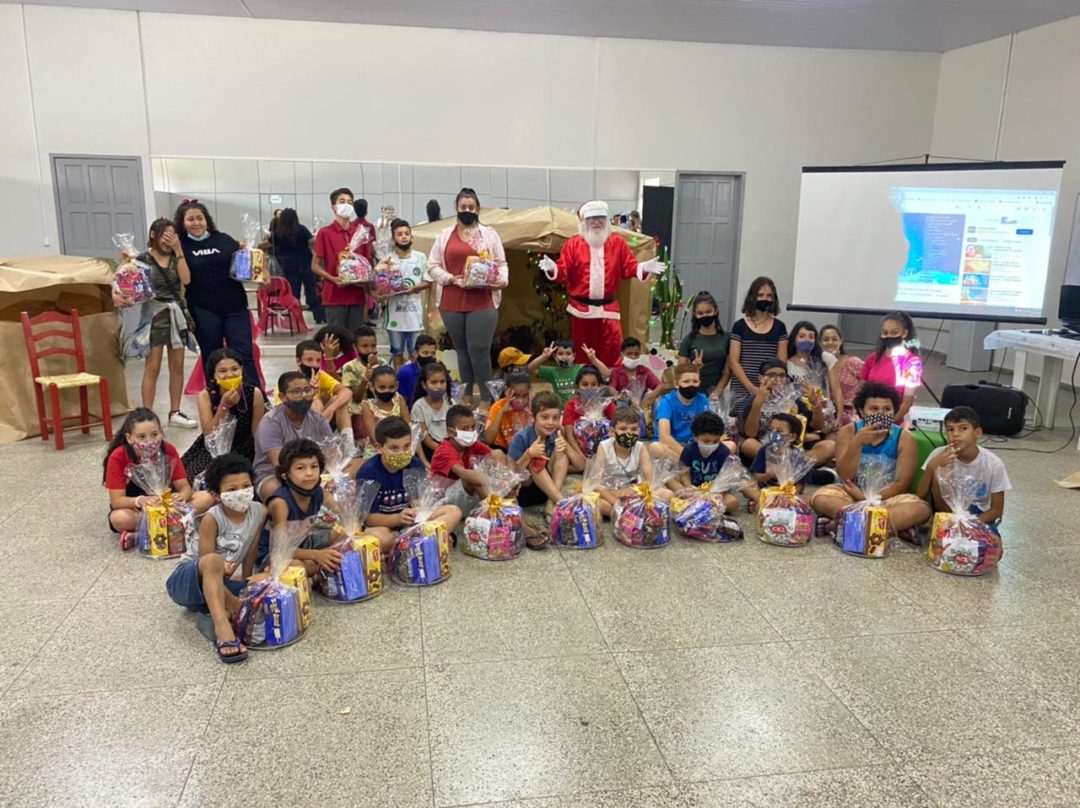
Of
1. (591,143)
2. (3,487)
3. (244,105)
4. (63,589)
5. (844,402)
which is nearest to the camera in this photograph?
(63,589)

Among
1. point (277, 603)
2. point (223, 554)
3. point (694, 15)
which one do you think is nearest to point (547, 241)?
point (694, 15)

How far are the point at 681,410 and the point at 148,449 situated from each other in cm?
297

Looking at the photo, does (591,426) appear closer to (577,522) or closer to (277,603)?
(577,522)

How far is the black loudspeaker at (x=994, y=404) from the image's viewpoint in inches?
247

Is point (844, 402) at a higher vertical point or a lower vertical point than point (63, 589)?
higher

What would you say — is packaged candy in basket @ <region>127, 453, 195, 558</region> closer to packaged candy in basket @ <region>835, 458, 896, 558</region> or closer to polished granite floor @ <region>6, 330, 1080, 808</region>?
polished granite floor @ <region>6, 330, 1080, 808</region>

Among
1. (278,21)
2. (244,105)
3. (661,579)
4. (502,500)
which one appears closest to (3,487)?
(502,500)

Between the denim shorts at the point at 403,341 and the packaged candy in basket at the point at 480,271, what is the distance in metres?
0.99

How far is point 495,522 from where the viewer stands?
3715mm

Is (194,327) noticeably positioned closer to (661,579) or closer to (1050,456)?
(661,579)

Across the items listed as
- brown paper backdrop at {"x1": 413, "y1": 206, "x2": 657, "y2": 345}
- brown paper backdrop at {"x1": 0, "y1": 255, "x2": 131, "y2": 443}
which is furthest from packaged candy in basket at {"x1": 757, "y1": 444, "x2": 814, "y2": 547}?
brown paper backdrop at {"x1": 0, "y1": 255, "x2": 131, "y2": 443}

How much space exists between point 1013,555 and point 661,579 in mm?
1896

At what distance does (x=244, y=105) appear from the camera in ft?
29.9

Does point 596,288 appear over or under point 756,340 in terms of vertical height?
over
